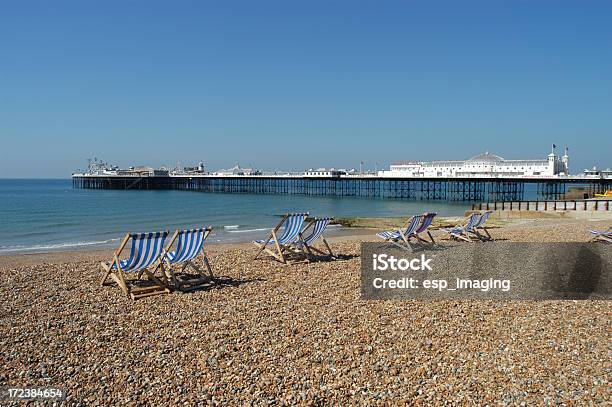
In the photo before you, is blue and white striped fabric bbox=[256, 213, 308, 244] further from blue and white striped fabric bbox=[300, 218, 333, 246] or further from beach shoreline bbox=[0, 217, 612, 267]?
beach shoreline bbox=[0, 217, 612, 267]

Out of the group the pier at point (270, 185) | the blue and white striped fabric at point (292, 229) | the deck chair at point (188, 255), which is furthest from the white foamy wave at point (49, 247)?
the pier at point (270, 185)

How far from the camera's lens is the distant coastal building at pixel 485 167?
49409 millimetres

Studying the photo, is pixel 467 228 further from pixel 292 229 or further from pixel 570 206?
pixel 570 206

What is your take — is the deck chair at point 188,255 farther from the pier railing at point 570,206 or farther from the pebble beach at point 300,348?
the pier railing at point 570,206

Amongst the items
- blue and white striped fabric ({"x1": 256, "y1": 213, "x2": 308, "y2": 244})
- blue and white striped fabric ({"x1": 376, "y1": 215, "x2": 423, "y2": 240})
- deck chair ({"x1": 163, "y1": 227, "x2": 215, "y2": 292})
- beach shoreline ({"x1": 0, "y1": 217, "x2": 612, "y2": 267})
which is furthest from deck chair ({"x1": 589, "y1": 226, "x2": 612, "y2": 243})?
deck chair ({"x1": 163, "y1": 227, "x2": 215, "y2": 292})

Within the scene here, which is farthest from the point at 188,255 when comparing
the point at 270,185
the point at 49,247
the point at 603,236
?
the point at 270,185

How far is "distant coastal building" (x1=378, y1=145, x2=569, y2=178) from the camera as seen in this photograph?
49409mm

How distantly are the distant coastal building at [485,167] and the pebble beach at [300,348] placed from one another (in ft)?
147

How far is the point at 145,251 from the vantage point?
5.55 m

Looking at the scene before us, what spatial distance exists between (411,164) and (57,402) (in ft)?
194

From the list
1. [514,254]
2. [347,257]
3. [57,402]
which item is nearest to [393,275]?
[347,257]

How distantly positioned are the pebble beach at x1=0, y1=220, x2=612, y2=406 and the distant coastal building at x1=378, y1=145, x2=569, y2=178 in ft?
147

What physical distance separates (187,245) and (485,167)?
174 feet

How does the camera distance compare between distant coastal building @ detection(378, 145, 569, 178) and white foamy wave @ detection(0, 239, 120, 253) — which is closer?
white foamy wave @ detection(0, 239, 120, 253)
